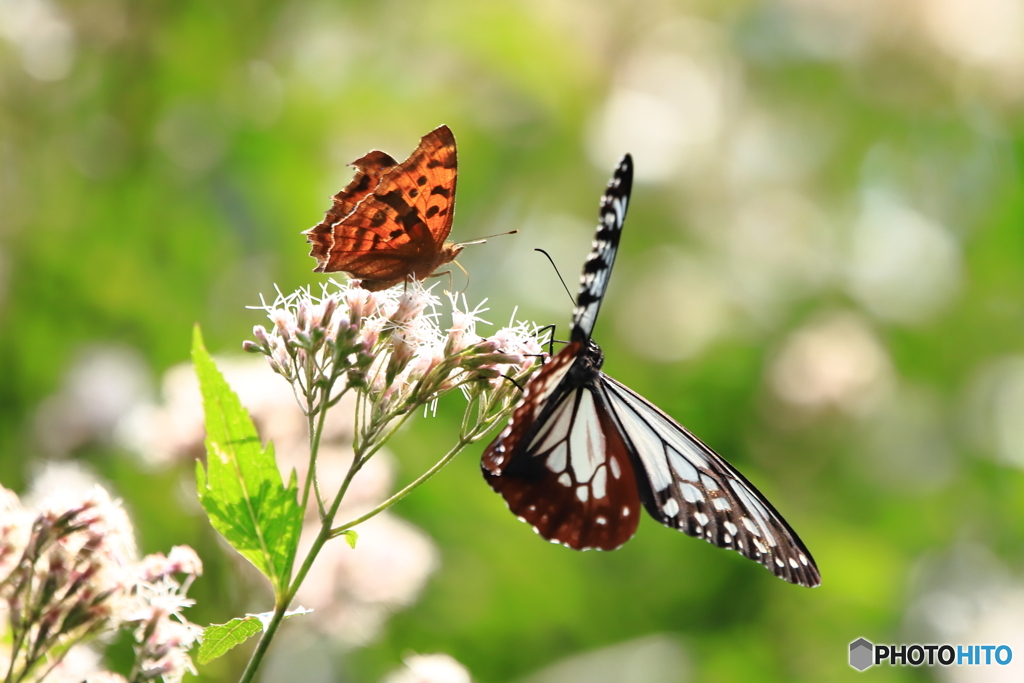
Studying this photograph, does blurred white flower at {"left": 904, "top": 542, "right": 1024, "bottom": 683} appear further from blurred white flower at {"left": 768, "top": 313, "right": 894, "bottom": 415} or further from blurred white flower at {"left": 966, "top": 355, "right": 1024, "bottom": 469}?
blurred white flower at {"left": 768, "top": 313, "right": 894, "bottom": 415}

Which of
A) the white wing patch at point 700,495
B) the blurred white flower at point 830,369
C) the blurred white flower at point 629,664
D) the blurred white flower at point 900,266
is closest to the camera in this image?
the white wing patch at point 700,495

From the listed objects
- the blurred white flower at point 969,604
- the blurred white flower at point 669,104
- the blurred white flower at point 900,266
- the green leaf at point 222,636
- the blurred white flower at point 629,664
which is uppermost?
the blurred white flower at point 669,104

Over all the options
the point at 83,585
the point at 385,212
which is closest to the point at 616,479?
the point at 385,212

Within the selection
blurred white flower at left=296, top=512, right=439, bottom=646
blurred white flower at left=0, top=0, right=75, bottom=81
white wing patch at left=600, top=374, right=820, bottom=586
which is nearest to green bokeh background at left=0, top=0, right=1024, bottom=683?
blurred white flower at left=0, top=0, right=75, bottom=81

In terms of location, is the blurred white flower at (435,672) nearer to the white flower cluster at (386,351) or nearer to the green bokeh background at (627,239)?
the green bokeh background at (627,239)

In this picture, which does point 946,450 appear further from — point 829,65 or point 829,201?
point 829,65

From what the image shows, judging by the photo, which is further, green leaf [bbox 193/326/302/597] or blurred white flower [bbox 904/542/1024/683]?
blurred white flower [bbox 904/542/1024/683]

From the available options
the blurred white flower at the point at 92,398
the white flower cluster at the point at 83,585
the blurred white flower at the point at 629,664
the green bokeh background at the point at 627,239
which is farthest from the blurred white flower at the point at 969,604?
the white flower cluster at the point at 83,585

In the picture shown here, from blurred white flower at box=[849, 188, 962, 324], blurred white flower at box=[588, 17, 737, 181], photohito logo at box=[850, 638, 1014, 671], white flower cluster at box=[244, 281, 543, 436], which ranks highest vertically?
blurred white flower at box=[588, 17, 737, 181]
